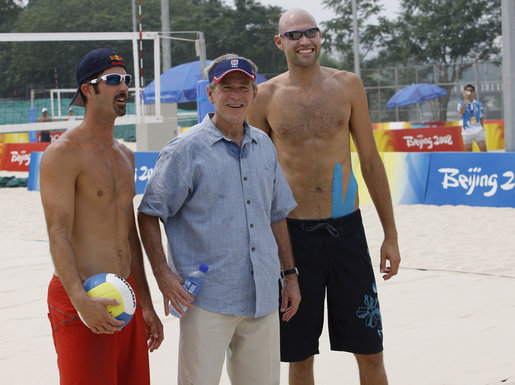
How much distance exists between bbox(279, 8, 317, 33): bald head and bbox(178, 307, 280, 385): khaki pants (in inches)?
Answer: 52.6

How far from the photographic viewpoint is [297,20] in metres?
3.51

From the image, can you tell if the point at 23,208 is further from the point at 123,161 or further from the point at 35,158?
Answer: the point at 123,161

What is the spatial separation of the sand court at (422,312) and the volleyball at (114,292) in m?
1.87

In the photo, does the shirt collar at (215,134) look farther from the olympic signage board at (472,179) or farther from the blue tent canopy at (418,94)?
the blue tent canopy at (418,94)

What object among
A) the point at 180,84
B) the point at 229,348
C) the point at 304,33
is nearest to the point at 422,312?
the point at 304,33

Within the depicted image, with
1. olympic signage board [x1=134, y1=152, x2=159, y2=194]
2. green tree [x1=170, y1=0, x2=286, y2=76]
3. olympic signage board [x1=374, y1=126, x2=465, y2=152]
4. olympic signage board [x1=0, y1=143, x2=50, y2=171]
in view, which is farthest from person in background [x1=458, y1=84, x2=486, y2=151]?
green tree [x1=170, y1=0, x2=286, y2=76]

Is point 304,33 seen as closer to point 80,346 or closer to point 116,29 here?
point 80,346

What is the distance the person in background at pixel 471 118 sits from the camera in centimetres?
1526

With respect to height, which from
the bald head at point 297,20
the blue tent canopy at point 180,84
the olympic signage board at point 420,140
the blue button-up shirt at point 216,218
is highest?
the blue tent canopy at point 180,84

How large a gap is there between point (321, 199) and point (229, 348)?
3.06ft

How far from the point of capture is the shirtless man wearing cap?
263 cm

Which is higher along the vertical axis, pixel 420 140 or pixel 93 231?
pixel 420 140

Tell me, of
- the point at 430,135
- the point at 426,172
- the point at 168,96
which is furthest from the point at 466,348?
the point at 168,96

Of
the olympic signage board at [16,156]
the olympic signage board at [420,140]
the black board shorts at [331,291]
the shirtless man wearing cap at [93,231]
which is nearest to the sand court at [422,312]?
the black board shorts at [331,291]
